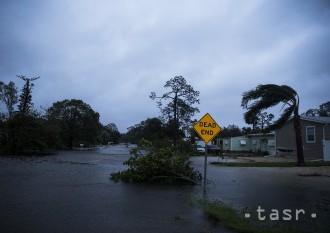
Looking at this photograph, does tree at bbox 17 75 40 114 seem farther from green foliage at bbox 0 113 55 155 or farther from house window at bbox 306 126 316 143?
house window at bbox 306 126 316 143

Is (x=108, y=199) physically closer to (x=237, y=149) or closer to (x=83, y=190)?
(x=83, y=190)

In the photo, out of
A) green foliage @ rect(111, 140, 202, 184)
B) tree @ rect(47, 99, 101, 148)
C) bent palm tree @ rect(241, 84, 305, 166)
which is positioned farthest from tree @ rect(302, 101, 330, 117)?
green foliage @ rect(111, 140, 202, 184)

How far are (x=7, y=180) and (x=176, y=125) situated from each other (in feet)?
151

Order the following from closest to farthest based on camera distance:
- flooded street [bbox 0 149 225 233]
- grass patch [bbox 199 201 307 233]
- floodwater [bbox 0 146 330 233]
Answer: grass patch [bbox 199 201 307 233] → flooded street [bbox 0 149 225 233] → floodwater [bbox 0 146 330 233]

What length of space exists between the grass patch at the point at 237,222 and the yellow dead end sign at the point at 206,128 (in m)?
2.88

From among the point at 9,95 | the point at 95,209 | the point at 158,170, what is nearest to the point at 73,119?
the point at 9,95

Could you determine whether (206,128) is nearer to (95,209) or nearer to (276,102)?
(95,209)

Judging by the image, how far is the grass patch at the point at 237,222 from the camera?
6.17 m

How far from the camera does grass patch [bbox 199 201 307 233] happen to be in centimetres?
617

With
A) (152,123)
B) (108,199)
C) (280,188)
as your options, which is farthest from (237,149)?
(108,199)

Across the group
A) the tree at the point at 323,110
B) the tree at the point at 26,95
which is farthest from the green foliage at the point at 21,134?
the tree at the point at 323,110

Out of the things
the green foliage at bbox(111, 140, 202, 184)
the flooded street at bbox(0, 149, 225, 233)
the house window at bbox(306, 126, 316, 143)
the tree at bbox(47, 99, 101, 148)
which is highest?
the tree at bbox(47, 99, 101, 148)

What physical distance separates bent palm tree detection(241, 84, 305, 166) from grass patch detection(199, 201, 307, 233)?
16134 mm

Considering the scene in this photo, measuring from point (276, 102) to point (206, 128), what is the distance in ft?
46.7
